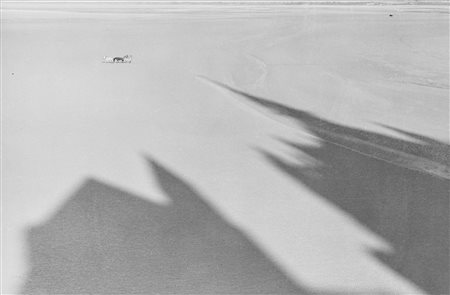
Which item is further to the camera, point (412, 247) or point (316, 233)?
point (316, 233)

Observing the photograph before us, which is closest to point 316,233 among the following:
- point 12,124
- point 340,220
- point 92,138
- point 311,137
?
point 340,220

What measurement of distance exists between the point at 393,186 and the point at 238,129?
3.00 metres

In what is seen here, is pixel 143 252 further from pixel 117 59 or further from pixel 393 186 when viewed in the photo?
pixel 117 59

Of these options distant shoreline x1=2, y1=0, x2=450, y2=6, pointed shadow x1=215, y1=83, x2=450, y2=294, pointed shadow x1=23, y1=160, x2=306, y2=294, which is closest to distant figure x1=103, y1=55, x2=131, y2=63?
pointed shadow x1=215, y1=83, x2=450, y2=294

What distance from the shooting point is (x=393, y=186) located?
6.27m

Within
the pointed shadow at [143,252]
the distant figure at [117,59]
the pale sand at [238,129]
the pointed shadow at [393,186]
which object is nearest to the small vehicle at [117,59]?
the distant figure at [117,59]

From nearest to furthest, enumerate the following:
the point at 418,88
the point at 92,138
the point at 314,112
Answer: the point at 92,138 < the point at 314,112 < the point at 418,88

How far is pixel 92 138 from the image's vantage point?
8.05m

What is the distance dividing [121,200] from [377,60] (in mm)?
11616

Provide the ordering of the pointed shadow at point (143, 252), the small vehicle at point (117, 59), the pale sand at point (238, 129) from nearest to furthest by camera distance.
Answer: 1. the pointed shadow at point (143, 252)
2. the pale sand at point (238, 129)
3. the small vehicle at point (117, 59)

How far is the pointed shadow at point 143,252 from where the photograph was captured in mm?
4199

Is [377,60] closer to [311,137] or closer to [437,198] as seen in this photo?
[311,137]

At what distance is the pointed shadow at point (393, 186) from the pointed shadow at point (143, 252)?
1171 millimetres

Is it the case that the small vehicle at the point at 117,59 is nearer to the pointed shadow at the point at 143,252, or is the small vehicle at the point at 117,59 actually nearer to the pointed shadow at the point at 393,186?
the pointed shadow at the point at 393,186
